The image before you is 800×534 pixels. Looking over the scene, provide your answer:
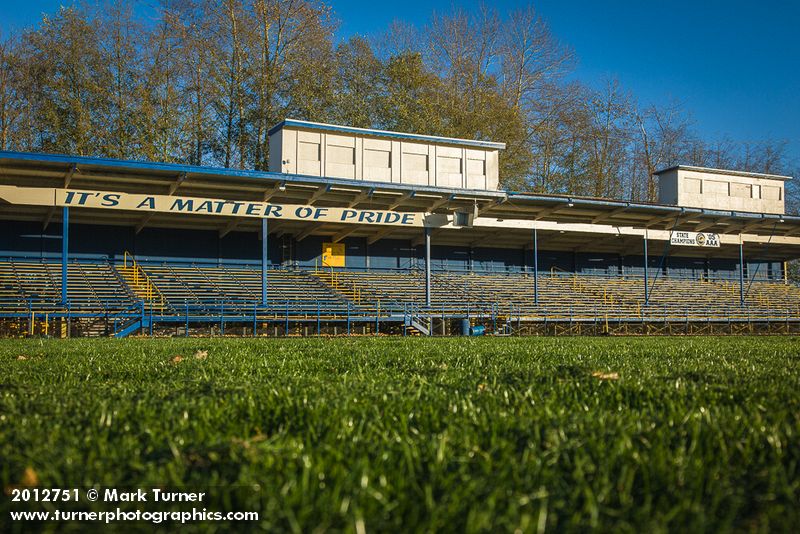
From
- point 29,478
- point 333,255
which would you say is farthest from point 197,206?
point 29,478

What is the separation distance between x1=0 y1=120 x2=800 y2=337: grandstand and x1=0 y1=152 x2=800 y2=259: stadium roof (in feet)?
0.27

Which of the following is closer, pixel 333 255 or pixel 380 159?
pixel 380 159

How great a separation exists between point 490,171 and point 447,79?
14655 mm

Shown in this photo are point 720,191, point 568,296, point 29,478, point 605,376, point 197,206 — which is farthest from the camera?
point 720,191

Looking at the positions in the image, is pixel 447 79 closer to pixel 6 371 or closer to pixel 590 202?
pixel 590 202

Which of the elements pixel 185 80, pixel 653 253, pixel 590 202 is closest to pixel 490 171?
pixel 590 202

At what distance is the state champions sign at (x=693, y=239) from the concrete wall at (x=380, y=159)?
29.1 feet

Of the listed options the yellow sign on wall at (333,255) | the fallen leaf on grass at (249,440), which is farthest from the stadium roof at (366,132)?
the fallen leaf on grass at (249,440)

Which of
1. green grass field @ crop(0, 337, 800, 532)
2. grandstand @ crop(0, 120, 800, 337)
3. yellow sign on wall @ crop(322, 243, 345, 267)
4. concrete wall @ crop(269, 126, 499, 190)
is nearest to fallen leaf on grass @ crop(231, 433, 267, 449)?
green grass field @ crop(0, 337, 800, 532)

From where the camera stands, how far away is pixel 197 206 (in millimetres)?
24000

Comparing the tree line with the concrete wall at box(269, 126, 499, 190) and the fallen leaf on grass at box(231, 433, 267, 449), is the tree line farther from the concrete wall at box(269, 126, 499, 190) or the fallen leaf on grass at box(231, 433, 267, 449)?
the fallen leaf on grass at box(231, 433, 267, 449)

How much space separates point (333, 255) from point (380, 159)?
16.6ft

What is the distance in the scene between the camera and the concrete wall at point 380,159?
27.0 meters

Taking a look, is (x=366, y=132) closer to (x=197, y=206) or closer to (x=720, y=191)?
(x=197, y=206)
